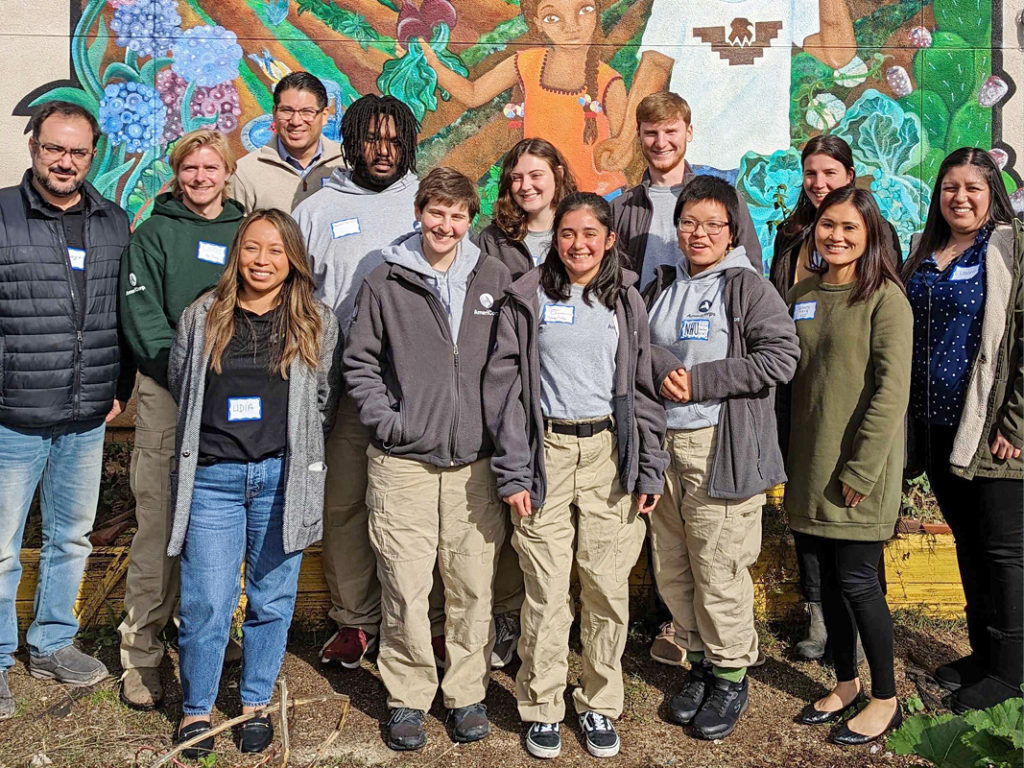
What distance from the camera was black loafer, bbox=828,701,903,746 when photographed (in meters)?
3.71

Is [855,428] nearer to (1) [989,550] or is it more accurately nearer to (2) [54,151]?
(1) [989,550]

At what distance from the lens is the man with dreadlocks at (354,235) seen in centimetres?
405

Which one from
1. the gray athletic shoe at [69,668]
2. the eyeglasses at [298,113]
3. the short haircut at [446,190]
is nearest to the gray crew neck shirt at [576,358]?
the short haircut at [446,190]

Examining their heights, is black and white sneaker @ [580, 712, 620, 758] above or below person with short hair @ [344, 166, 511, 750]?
below

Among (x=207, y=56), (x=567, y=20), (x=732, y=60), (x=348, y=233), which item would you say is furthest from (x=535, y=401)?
(x=207, y=56)

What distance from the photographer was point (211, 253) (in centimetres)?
390

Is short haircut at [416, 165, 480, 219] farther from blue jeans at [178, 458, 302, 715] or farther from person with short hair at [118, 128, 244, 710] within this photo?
blue jeans at [178, 458, 302, 715]

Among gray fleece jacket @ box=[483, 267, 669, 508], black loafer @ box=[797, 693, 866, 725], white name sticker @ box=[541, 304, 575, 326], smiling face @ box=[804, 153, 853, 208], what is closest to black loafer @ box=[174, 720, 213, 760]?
gray fleece jacket @ box=[483, 267, 669, 508]

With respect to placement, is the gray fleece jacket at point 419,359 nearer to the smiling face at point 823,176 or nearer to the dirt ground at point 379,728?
the dirt ground at point 379,728

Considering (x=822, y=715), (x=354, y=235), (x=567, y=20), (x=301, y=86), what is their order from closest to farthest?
(x=822, y=715)
(x=354, y=235)
(x=301, y=86)
(x=567, y=20)

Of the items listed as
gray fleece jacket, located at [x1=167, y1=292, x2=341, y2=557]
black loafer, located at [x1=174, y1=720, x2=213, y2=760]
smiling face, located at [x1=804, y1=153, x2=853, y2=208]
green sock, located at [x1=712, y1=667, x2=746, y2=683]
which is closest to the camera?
gray fleece jacket, located at [x1=167, y1=292, x2=341, y2=557]

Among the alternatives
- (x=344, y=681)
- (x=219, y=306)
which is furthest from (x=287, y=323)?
(x=344, y=681)

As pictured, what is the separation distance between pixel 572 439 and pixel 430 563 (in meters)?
0.79

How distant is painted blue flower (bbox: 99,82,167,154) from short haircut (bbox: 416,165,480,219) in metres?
4.02
